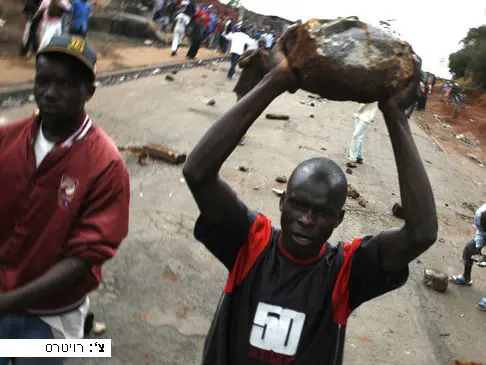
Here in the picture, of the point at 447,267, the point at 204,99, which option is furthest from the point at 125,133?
the point at 447,267

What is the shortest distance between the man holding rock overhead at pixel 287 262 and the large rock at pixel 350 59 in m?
0.07

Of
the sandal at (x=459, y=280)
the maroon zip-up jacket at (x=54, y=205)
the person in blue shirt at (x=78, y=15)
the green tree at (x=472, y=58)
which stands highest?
the maroon zip-up jacket at (x=54, y=205)

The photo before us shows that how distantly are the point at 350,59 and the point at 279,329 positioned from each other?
0.95 m

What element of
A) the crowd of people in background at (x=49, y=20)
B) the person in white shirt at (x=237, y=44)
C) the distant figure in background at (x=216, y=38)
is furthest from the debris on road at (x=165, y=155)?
the distant figure in background at (x=216, y=38)

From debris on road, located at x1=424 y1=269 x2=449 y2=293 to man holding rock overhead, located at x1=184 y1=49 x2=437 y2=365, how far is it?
11.9 ft

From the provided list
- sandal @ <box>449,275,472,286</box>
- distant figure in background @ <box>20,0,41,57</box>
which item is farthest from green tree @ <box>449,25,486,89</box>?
sandal @ <box>449,275,472,286</box>

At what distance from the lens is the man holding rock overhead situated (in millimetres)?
1609

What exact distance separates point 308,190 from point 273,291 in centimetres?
38

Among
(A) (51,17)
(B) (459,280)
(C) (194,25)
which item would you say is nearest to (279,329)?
(B) (459,280)

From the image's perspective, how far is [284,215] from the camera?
1.73 meters

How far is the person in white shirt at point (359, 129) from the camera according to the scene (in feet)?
26.8

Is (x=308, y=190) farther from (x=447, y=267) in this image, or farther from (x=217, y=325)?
(x=447, y=267)
